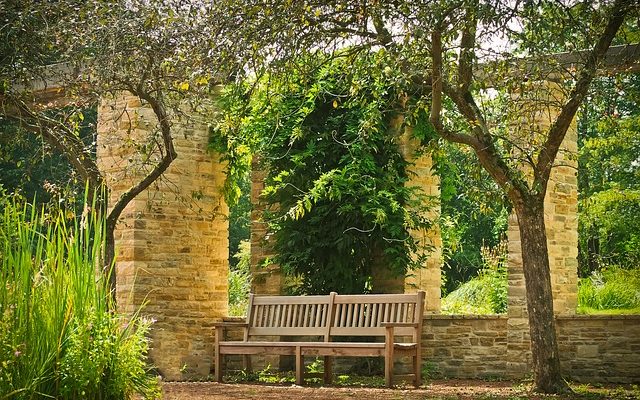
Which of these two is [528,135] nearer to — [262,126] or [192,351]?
[262,126]

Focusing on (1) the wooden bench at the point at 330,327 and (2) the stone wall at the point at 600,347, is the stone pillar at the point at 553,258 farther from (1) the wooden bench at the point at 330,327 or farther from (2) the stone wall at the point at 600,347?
(1) the wooden bench at the point at 330,327

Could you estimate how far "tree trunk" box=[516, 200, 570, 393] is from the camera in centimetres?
815

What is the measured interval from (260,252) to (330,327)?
2.19m

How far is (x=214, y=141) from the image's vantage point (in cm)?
1182

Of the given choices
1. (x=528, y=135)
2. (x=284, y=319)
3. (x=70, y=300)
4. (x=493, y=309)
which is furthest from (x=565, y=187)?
(x=70, y=300)

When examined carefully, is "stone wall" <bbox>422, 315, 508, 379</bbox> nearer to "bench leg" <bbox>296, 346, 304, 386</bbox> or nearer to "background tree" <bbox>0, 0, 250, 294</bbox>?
"bench leg" <bbox>296, 346, 304, 386</bbox>

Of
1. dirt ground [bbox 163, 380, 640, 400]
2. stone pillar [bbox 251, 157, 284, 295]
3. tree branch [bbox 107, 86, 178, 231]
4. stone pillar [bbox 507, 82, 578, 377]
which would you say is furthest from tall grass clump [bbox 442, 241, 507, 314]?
tree branch [bbox 107, 86, 178, 231]

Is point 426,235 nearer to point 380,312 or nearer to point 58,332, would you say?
point 380,312

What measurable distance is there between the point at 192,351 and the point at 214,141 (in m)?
2.43

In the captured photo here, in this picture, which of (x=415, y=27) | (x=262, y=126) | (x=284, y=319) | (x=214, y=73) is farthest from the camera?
(x=262, y=126)

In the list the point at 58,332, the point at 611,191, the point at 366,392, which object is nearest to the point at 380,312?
the point at 366,392

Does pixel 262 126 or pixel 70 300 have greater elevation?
pixel 262 126

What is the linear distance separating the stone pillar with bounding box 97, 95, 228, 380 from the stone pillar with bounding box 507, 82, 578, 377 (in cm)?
357

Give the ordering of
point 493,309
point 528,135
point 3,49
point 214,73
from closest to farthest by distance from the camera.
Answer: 1. point 214,73
2. point 3,49
3. point 528,135
4. point 493,309
